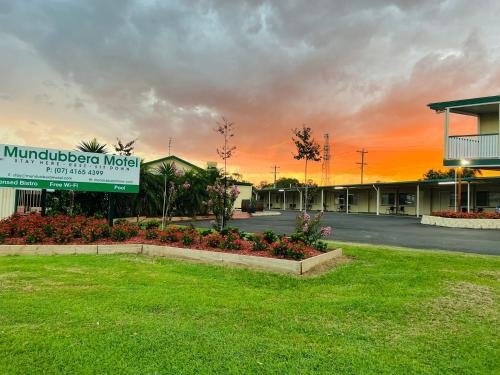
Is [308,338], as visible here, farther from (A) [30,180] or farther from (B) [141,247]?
(A) [30,180]

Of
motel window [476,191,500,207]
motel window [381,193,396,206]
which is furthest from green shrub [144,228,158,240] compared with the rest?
motel window [381,193,396,206]

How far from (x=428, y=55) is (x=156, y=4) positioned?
11.2m

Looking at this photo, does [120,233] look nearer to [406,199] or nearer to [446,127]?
[446,127]

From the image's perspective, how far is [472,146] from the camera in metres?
19.2

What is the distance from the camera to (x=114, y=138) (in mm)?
18094

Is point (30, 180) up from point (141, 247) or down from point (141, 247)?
up

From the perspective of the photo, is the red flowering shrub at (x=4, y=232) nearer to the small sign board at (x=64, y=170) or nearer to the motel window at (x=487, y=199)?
the small sign board at (x=64, y=170)

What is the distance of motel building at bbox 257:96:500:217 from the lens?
18953mm

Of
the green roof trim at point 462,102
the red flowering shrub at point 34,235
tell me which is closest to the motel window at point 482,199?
the green roof trim at point 462,102

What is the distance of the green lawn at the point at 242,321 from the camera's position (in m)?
3.10

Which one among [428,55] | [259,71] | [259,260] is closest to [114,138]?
[259,71]

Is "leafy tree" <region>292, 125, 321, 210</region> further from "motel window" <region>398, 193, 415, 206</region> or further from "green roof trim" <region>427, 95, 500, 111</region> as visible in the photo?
"motel window" <region>398, 193, 415, 206</region>

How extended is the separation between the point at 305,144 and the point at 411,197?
2270cm

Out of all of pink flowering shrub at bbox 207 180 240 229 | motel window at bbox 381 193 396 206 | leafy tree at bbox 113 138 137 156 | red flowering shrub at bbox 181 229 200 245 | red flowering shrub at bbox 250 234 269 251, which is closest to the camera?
red flowering shrub at bbox 250 234 269 251
